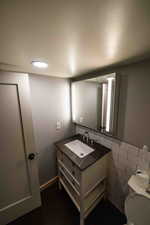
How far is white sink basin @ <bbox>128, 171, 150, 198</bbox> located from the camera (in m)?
0.93

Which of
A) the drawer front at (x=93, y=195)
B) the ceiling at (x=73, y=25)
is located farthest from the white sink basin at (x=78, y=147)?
the ceiling at (x=73, y=25)

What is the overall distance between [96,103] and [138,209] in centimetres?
124

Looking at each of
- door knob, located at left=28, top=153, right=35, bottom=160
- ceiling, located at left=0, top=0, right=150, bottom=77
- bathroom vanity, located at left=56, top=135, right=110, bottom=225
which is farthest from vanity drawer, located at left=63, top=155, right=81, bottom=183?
ceiling, located at left=0, top=0, right=150, bottom=77

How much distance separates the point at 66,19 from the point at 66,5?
7 centimetres

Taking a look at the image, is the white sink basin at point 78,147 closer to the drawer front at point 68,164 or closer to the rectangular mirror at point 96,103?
the drawer front at point 68,164

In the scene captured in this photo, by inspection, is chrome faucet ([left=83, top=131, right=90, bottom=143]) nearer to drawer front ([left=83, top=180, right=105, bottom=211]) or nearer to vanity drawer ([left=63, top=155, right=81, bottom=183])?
vanity drawer ([left=63, top=155, right=81, bottom=183])

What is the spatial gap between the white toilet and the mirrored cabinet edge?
1.71 feet

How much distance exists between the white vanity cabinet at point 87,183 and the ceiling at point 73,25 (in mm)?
1193

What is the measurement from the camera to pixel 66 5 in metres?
0.36

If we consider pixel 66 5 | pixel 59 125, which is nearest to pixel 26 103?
pixel 59 125

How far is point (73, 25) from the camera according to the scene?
1.55ft

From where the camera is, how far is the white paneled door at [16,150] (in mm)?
1124

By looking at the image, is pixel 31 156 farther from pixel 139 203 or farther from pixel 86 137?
pixel 139 203

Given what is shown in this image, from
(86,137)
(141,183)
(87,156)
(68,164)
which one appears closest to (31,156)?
(68,164)
